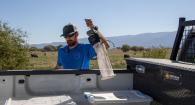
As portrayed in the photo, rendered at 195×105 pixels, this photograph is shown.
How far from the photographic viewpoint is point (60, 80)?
4.86 meters

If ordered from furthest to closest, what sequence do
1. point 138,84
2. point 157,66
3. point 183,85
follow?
point 138,84
point 157,66
point 183,85

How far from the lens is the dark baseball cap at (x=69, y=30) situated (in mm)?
5906

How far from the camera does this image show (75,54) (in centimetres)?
613

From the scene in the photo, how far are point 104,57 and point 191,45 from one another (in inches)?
45.6

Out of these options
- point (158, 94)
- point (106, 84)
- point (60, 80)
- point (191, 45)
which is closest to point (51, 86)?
point (60, 80)

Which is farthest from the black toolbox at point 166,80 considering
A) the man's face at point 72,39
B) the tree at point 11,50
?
the tree at point 11,50

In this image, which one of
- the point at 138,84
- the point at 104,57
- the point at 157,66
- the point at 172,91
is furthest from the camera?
the point at 138,84

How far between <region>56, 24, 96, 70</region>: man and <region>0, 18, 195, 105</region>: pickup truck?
1.03m

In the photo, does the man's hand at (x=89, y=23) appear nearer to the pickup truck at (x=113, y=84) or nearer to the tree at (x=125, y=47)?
the pickup truck at (x=113, y=84)

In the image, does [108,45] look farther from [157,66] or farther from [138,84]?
[157,66]

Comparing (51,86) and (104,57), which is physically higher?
(104,57)

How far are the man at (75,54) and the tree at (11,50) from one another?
10.7 metres

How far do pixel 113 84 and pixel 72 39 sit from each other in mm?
1270

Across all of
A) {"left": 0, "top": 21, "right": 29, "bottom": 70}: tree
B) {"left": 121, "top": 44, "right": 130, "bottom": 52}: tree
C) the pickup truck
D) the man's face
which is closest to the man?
the man's face
